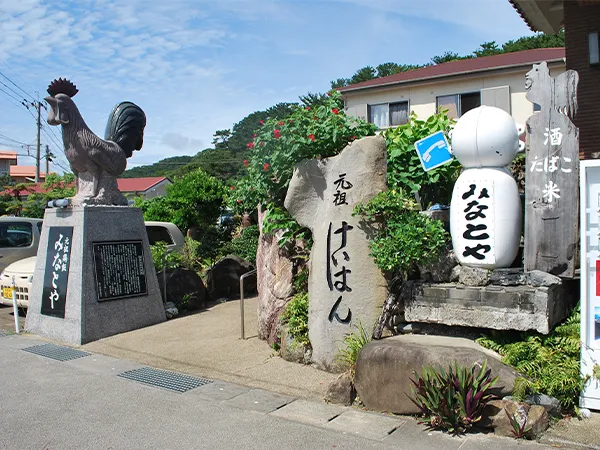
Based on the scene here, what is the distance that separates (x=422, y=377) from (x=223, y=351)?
362cm

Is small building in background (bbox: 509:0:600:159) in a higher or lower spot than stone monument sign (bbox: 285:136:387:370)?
higher

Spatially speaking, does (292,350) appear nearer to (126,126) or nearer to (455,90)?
(126,126)

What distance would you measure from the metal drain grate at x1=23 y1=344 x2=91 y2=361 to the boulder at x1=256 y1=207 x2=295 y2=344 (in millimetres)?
2691

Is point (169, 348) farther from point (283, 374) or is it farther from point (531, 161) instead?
point (531, 161)

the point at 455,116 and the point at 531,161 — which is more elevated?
the point at 455,116

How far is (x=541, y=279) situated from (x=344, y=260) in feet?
7.18

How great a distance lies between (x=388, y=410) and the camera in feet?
17.3

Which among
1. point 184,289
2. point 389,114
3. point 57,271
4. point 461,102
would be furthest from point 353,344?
point 389,114

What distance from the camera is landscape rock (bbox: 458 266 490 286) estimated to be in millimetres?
5492

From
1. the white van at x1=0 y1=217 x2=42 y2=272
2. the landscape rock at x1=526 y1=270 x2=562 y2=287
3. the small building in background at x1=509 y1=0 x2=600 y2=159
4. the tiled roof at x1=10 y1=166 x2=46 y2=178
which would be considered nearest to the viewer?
the landscape rock at x1=526 y1=270 x2=562 y2=287

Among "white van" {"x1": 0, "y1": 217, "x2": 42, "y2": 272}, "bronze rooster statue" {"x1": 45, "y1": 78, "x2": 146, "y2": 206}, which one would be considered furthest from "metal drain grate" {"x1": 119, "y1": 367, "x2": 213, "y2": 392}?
"white van" {"x1": 0, "y1": 217, "x2": 42, "y2": 272}

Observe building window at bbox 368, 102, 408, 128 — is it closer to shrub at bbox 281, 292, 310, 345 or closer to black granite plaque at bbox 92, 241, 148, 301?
black granite plaque at bbox 92, 241, 148, 301

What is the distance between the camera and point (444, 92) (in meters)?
19.6

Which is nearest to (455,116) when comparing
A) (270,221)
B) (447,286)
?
(270,221)
